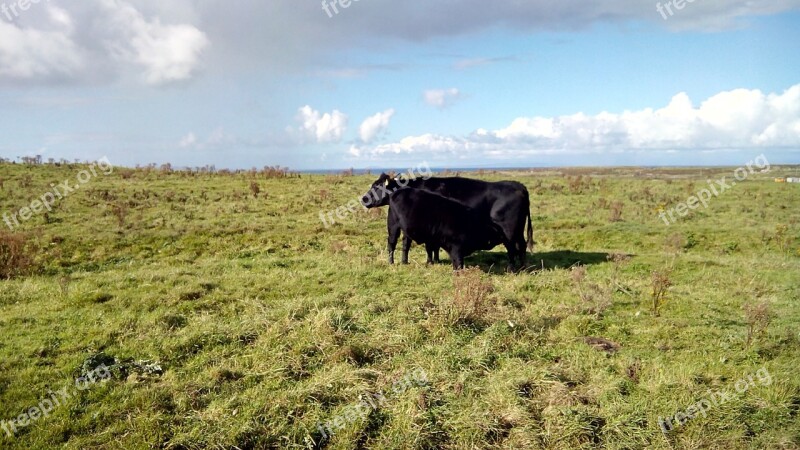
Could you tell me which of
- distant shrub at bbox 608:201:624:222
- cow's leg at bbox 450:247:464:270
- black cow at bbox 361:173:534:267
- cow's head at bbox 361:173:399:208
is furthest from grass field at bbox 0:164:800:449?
distant shrub at bbox 608:201:624:222

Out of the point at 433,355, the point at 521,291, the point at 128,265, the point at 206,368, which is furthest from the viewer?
the point at 128,265

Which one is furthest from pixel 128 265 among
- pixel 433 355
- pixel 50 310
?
pixel 433 355

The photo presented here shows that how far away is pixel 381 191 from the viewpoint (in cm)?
1214

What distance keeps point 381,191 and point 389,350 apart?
6.18 metres

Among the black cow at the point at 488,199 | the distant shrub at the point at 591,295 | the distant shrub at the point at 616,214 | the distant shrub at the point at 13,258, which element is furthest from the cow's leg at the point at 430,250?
the distant shrub at the point at 616,214

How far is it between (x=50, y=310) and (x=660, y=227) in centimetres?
1711

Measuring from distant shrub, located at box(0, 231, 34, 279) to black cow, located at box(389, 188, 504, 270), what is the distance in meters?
7.69

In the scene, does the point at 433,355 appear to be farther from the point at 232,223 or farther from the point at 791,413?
the point at 232,223

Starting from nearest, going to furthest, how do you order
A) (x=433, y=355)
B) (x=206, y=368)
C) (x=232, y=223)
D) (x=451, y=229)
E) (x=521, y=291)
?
(x=206, y=368), (x=433, y=355), (x=521, y=291), (x=451, y=229), (x=232, y=223)

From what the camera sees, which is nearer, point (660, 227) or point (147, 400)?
point (147, 400)

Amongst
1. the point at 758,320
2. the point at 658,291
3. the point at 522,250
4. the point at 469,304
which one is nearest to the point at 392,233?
the point at 522,250

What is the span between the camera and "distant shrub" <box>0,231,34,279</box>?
990cm

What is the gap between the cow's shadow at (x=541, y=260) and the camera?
11.6 m

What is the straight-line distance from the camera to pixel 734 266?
38.3 ft
